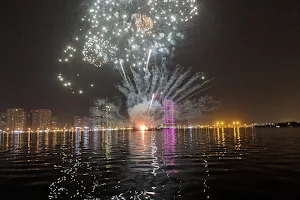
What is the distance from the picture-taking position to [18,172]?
18312 millimetres

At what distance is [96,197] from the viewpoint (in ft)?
35.9

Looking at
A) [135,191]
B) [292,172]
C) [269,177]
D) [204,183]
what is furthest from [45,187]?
[292,172]

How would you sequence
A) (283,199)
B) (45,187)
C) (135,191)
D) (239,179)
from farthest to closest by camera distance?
(239,179), (45,187), (135,191), (283,199)

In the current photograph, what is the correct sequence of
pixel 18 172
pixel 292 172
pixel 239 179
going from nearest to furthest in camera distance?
pixel 239 179 < pixel 292 172 < pixel 18 172

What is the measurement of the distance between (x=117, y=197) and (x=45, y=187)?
458cm

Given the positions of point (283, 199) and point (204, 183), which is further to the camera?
point (204, 183)

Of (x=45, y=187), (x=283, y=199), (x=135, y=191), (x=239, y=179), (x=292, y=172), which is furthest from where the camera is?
(x=292, y=172)

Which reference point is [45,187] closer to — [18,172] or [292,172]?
[18,172]

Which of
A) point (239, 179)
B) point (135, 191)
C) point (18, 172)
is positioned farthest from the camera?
point (18, 172)

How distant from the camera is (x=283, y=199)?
35.0 feet

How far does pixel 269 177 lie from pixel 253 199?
4.94 m

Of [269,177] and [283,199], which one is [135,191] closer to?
[283,199]

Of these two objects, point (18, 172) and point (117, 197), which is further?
point (18, 172)

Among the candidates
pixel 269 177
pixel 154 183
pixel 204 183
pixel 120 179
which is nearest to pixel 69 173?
pixel 120 179
